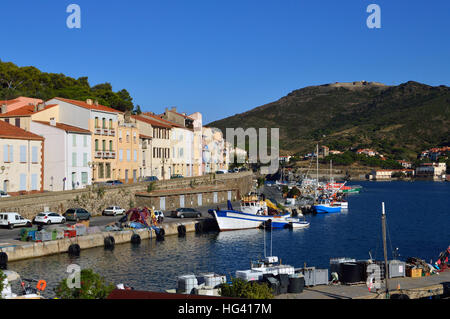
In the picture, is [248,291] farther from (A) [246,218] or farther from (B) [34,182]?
(A) [246,218]

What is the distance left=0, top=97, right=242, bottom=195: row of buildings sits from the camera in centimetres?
5441

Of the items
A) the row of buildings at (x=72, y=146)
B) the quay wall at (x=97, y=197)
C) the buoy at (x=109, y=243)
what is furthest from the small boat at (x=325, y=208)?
the buoy at (x=109, y=243)

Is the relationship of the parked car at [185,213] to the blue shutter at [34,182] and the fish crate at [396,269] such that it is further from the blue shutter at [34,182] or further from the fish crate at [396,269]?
the fish crate at [396,269]

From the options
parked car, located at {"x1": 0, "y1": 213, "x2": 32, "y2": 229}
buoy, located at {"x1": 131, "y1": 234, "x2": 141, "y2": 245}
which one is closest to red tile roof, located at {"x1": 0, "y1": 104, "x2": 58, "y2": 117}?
parked car, located at {"x1": 0, "y1": 213, "x2": 32, "y2": 229}

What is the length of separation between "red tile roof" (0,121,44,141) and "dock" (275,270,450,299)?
37.8 meters

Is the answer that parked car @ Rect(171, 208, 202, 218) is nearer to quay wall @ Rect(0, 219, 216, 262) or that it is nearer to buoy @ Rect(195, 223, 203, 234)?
buoy @ Rect(195, 223, 203, 234)

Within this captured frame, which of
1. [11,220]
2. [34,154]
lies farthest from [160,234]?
[34,154]

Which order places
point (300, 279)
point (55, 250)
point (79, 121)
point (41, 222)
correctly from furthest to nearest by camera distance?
point (79, 121)
point (41, 222)
point (55, 250)
point (300, 279)

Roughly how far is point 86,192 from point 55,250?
16.7 meters

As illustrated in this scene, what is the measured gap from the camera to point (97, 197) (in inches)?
2309

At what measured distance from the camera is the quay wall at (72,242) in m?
37.3

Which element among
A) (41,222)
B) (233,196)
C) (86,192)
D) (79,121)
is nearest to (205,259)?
(41,222)
